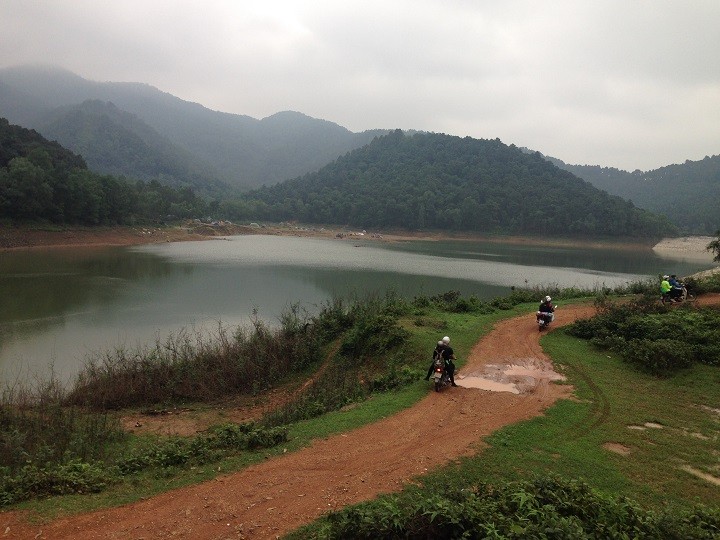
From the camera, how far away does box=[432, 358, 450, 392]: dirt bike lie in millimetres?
8805

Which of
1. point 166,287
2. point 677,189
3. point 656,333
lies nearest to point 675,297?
point 656,333

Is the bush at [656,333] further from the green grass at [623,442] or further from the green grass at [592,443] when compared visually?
the green grass at [623,442]

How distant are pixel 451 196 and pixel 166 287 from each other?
82.7m

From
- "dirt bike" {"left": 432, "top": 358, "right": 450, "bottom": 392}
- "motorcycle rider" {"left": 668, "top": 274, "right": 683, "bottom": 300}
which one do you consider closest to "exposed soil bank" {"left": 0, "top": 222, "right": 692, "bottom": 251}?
"motorcycle rider" {"left": 668, "top": 274, "right": 683, "bottom": 300}

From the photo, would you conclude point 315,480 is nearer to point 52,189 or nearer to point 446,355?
point 446,355

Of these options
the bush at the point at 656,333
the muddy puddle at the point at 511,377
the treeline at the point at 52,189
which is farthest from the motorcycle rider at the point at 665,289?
the treeline at the point at 52,189

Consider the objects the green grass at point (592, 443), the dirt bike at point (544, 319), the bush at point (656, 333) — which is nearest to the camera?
the green grass at point (592, 443)

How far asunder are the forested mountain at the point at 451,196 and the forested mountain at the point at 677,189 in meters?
24.9

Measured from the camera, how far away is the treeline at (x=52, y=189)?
4656 cm

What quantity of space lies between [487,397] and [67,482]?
21.8 ft

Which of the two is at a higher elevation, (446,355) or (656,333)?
(656,333)

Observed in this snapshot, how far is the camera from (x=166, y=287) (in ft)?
90.9

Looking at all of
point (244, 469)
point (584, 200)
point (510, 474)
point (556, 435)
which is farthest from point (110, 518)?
point (584, 200)

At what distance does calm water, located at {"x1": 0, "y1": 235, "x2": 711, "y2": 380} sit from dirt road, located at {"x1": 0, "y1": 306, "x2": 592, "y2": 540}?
354 inches
